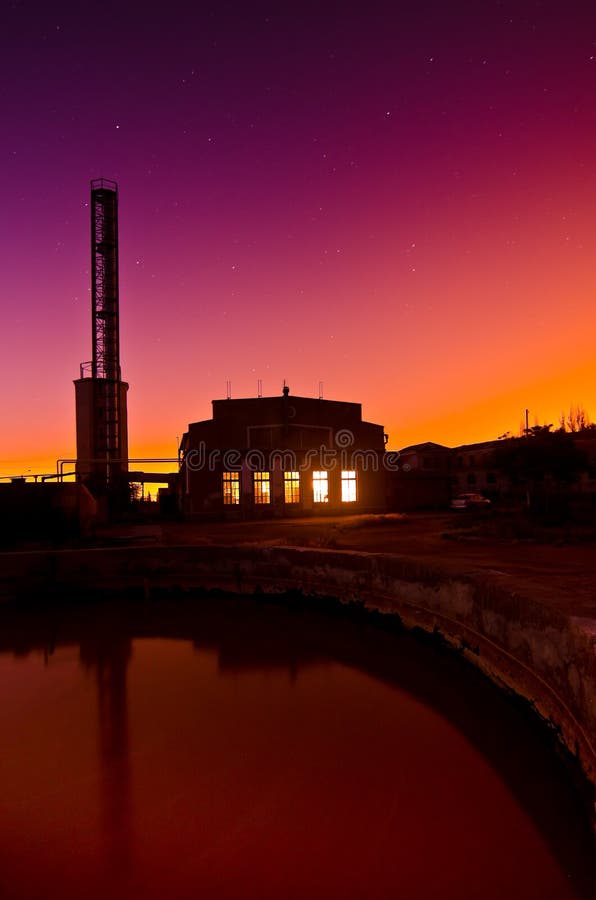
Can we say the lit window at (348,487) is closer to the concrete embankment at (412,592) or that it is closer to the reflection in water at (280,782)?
the concrete embankment at (412,592)

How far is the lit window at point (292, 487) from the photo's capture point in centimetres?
2509

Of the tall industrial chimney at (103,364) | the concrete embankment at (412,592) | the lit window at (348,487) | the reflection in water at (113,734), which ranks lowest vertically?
the reflection in water at (113,734)

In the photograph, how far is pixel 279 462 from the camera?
24953mm

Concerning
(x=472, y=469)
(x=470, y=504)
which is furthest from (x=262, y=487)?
(x=472, y=469)

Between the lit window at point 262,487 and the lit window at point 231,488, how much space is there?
0.90m

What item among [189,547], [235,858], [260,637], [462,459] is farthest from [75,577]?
[462,459]

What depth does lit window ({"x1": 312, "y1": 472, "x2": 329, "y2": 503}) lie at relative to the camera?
83.4 feet

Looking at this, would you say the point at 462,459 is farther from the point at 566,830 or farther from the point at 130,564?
the point at 566,830

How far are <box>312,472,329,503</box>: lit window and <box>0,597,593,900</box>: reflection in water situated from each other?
744 inches

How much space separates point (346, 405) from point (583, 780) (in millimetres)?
24473

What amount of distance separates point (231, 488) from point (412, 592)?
18517 mm

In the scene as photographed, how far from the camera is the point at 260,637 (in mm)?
7148

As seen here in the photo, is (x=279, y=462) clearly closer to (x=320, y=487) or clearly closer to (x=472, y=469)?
(x=320, y=487)

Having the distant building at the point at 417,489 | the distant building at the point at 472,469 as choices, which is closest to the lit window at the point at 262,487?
the distant building at the point at 417,489
